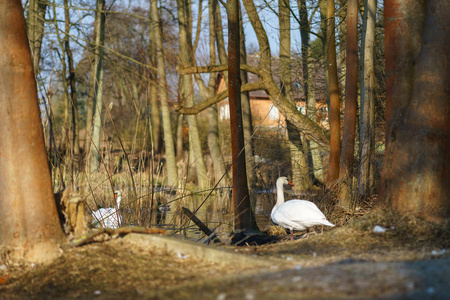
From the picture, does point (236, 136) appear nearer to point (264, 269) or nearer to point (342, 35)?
point (264, 269)

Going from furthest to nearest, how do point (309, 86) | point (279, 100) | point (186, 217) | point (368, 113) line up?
point (309, 86) → point (279, 100) → point (368, 113) → point (186, 217)

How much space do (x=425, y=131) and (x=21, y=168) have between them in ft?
11.8

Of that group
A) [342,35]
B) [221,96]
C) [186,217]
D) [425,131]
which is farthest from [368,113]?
[221,96]

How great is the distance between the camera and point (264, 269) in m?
3.63

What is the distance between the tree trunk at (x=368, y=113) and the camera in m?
8.27

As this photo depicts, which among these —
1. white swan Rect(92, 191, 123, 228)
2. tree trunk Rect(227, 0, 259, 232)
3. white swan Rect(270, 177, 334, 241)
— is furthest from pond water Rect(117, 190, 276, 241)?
→ white swan Rect(270, 177, 334, 241)

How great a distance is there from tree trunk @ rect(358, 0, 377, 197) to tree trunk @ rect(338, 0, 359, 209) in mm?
207

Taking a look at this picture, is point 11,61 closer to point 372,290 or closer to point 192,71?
point 372,290

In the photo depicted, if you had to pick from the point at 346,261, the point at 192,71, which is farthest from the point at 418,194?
the point at 192,71

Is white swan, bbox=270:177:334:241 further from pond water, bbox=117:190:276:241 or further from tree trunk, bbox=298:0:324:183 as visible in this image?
tree trunk, bbox=298:0:324:183

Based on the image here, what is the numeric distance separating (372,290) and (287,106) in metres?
9.59

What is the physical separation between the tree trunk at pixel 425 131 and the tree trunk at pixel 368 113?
3.37 m

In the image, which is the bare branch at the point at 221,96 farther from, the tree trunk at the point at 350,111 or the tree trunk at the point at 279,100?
the tree trunk at the point at 350,111

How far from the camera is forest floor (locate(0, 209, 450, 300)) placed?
9.81 feet
